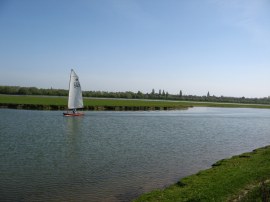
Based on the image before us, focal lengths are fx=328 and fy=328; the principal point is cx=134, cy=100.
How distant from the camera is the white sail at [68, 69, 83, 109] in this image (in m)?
69.8

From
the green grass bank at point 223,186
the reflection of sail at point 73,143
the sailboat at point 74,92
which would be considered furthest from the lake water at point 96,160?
A: the sailboat at point 74,92

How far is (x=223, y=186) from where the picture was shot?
1783cm

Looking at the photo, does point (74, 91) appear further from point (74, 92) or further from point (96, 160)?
point (96, 160)

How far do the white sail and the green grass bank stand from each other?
5041 cm

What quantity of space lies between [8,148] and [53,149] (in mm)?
4040

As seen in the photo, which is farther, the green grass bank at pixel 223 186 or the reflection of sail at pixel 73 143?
the reflection of sail at pixel 73 143

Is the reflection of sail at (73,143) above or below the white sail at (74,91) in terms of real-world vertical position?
below

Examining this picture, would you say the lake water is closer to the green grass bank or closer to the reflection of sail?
the reflection of sail

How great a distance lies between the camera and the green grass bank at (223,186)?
1575 centimetres

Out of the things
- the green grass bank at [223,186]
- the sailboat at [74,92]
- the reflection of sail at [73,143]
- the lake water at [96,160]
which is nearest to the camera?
the green grass bank at [223,186]

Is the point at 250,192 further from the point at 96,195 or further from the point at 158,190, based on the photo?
the point at 96,195

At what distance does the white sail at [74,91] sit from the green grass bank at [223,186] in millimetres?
50408

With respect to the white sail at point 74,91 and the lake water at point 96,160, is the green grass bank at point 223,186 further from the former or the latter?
the white sail at point 74,91

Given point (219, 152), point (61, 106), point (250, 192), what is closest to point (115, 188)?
point (250, 192)
